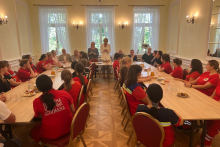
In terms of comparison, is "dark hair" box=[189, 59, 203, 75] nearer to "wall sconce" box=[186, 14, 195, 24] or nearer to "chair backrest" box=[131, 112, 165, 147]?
"chair backrest" box=[131, 112, 165, 147]

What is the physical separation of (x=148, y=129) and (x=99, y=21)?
23.7ft

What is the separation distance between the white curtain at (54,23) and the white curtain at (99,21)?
116 cm

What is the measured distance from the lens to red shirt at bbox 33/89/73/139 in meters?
1.82

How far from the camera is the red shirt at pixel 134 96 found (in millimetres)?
2334

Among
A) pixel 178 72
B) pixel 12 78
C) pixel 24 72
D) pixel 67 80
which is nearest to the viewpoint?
pixel 67 80

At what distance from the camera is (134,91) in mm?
2365

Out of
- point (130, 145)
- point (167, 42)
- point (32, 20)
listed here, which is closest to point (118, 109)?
point (130, 145)

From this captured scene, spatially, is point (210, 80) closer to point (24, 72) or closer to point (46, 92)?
point (46, 92)

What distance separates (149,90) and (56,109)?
1.08 m

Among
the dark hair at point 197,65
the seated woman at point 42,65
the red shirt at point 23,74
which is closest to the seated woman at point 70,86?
the red shirt at point 23,74

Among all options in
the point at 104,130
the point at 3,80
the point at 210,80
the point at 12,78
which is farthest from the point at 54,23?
the point at 210,80

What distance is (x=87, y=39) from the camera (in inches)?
322

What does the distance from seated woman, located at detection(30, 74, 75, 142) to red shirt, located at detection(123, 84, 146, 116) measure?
0.94 meters

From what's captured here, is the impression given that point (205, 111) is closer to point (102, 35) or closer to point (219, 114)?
point (219, 114)
